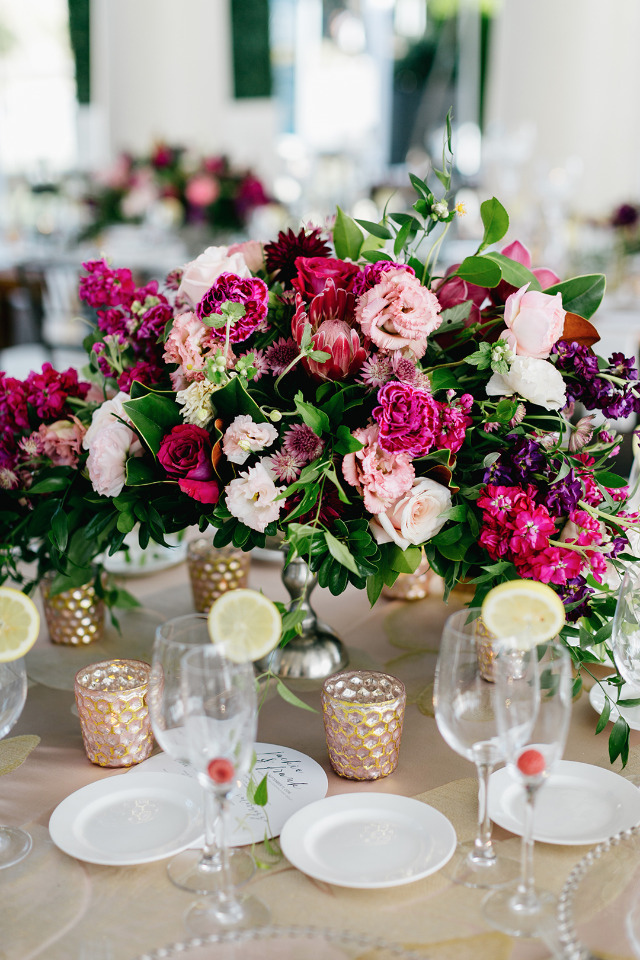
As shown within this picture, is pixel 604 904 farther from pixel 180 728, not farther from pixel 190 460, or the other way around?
pixel 190 460

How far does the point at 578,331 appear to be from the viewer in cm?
105

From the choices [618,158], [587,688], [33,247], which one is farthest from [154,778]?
[33,247]

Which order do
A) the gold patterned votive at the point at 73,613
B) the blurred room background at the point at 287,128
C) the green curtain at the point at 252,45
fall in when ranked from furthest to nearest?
1. the green curtain at the point at 252,45
2. the blurred room background at the point at 287,128
3. the gold patterned votive at the point at 73,613

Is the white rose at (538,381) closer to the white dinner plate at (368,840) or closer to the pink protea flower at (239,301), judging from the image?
→ the pink protea flower at (239,301)

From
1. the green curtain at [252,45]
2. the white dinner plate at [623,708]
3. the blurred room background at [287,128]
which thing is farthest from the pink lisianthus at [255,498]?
the green curtain at [252,45]

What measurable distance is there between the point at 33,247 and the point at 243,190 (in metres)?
2.46

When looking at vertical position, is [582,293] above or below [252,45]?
below

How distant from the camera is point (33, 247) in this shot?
6.69 m

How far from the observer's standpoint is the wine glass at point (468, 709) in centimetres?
77

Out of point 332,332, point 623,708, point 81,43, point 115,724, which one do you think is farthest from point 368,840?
point 81,43

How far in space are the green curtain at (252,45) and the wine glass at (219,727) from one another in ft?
29.2

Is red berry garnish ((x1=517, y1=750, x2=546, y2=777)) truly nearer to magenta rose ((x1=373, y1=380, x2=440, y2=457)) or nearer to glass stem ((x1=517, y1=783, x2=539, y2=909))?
glass stem ((x1=517, y1=783, x2=539, y2=909))

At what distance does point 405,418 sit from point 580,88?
18.8 feet

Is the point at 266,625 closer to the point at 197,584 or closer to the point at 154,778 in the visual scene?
the point at 154,778
